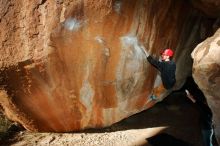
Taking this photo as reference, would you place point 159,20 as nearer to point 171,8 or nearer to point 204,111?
point 171,8

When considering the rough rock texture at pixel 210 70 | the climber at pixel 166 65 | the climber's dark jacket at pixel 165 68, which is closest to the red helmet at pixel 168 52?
the climber at pixel 166 65

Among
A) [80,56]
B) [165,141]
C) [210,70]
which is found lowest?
[165,141]

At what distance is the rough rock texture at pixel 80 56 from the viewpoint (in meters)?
4.66

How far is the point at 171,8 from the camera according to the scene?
19.2 feet

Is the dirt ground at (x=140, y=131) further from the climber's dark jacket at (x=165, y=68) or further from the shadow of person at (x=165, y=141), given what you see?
the climber's dark jacket at (x=165, y=68)

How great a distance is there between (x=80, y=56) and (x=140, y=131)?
2.12 metres

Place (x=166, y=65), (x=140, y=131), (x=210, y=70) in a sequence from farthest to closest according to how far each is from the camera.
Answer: (x=140, y=131) → (x=166, y=65) → (x=210, y=70)

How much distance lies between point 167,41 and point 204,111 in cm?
130

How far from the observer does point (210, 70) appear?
4840 millimetres

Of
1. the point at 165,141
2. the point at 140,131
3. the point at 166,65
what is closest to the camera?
the point at 166,65

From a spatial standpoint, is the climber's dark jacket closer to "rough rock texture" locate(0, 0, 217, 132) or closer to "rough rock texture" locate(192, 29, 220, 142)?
"rough rock texture" locate(0, 0, 217, 132)


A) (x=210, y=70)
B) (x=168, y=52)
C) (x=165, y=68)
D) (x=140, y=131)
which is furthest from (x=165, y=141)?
(x=210, y=70)

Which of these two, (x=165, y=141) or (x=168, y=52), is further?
(x=165, y=141)

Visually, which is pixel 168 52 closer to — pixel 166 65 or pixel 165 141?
pixel 166 65
